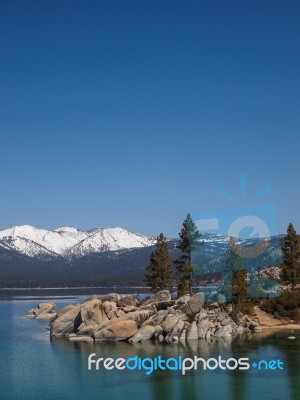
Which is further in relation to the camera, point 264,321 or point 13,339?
point 264,321

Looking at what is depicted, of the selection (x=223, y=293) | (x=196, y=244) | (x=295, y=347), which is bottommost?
(x=295, y=347)

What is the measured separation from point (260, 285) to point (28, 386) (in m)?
71.9

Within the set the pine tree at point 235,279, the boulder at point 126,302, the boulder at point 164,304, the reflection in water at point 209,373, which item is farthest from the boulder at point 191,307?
the boulder at point 126,302

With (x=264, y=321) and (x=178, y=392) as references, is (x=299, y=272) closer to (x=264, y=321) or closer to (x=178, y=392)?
(x=264, y=321)

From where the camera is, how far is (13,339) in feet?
255

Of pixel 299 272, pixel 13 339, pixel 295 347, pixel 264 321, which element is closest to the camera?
pixel 295 347

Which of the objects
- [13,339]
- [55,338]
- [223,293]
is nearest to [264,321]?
[223,293]

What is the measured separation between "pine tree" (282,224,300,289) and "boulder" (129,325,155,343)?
1561 inches

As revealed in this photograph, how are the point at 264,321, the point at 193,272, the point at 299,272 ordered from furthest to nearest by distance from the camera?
the point at 299,272 → the point at 193,272 → the point at 264,321

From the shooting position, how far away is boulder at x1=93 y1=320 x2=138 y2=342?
7181 centimetres

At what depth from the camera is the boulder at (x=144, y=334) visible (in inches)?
2813

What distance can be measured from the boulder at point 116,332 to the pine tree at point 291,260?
41.9m

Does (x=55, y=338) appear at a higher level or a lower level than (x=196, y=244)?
lower

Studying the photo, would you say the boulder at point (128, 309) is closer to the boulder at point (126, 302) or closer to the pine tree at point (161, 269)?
the boulder at point (126, 302)
